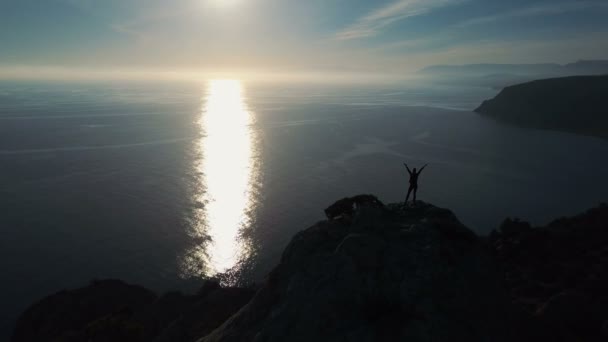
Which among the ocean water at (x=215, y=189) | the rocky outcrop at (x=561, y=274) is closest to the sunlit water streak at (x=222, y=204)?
the ocean water at (x=215, y=189)

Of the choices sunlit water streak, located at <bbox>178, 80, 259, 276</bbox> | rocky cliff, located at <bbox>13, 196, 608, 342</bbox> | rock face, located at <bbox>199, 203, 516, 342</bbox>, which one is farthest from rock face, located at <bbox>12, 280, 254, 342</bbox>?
sunlit water streak, located at <bbox>178, 80, 259, 276</bbox>

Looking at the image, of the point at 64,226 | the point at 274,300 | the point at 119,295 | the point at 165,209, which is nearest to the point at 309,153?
the point at 165,209

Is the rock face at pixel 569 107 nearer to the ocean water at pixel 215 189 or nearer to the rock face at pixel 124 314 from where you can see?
the ocean water at pixel 215 189

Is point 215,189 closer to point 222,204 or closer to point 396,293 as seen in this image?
point 222,204

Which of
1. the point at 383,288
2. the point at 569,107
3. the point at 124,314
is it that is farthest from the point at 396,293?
the point at 569,107

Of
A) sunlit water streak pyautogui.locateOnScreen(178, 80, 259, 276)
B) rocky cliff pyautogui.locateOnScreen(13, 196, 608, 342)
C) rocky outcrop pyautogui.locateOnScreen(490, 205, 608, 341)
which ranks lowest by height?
sunlit water streak pyautogui.locateOnScreen(178, 80, 259, 276)

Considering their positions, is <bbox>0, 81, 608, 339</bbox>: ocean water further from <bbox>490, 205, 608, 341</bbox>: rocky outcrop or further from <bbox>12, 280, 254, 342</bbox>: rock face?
<bbox>490, 205, 608, 341</bbox>: rocky outcrop

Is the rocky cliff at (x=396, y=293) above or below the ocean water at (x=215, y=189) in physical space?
above
